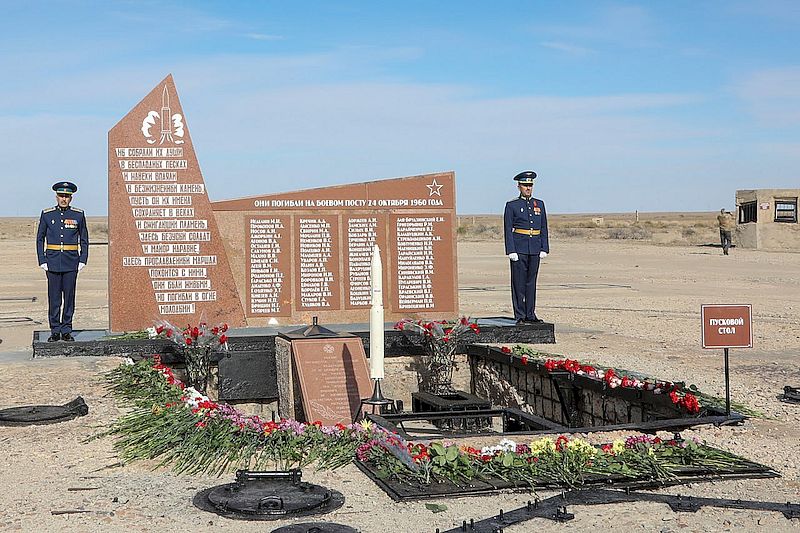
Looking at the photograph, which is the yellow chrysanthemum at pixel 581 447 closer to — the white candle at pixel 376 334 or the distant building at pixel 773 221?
the white candle at pixel 376 334

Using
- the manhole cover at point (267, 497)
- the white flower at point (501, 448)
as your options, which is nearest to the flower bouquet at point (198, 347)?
the manhole cover at point (267, 497)

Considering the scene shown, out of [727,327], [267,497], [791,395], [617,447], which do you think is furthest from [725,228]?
[267,497]

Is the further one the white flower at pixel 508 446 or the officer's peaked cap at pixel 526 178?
the officer's peaked cap at pixel 526 178

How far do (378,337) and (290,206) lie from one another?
427 cm

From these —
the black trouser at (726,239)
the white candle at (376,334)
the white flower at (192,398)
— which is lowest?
the white flower at (192,398)

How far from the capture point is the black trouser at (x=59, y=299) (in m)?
10.7

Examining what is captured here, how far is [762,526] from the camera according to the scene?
15.7 feet

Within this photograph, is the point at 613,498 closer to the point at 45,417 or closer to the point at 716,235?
the point at 45,417

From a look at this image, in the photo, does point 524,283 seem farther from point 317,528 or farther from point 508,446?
point 317,528

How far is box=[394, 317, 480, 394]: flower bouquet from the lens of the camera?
10.8 metres

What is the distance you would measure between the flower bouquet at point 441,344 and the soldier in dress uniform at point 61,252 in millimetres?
3573

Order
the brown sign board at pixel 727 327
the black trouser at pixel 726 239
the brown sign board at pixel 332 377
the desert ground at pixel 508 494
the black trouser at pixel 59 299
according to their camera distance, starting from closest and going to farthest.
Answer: the desert ground at pixel 508 494
the brown sign board at pixel 727 327
the brown sign board at pixel 332 377
the black trouser at pixel 59 299
the black trouser at pixel 726 239

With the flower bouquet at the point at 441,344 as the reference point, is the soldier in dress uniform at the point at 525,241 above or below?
above

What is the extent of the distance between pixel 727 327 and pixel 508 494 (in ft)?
8.16
